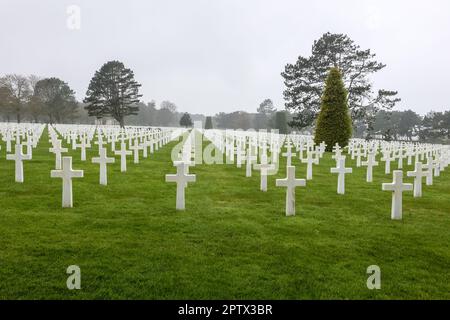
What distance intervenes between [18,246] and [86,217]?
1.58 m

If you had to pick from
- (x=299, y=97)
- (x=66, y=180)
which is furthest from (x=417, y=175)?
(x=299, y=97)

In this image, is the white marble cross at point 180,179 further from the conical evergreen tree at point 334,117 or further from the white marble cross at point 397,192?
the conical evergreen tree at point 334,117

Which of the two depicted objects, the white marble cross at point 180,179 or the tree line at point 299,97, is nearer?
the white marble cross at point 180,179

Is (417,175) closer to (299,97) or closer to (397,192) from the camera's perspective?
(397,192)

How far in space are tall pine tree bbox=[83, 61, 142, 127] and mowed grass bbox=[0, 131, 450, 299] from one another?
4372 centimetres

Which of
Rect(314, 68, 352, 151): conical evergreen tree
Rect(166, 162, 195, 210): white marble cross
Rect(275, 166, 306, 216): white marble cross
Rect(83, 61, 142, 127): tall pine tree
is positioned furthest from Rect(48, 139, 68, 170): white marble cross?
Rect(83, 61, 142, 127): tall pine tree

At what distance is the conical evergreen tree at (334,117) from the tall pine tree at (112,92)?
3171cm

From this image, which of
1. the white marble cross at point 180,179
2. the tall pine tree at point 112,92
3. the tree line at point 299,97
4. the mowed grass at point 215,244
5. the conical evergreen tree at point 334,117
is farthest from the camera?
the tall pine tree at point 112,92

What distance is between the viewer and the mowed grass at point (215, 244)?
394cm

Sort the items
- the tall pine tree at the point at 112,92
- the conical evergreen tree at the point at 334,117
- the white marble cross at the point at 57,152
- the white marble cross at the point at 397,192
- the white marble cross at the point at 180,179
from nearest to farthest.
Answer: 1. the white marble cross at the point at 397,192
2. the white marble cross at the point at 180,179
3. the white marble cross at the point at 57,152
4. the conical evergreen tree at the point at 334,117
5. the tall pine tree at the point at 112,92

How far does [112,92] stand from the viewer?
171 feet

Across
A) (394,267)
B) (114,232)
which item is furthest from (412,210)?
(114,232)

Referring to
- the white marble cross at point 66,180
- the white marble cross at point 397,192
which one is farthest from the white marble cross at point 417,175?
the white marble cross at point 66,180

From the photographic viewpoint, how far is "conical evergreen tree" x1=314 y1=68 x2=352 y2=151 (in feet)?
80.4
